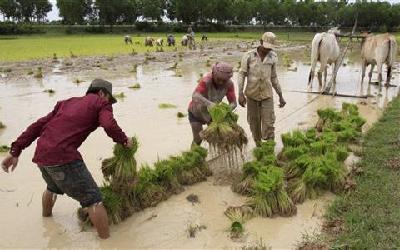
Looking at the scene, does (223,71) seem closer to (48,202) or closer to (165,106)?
(48,202)

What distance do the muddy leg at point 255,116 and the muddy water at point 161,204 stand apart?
35.5 inches

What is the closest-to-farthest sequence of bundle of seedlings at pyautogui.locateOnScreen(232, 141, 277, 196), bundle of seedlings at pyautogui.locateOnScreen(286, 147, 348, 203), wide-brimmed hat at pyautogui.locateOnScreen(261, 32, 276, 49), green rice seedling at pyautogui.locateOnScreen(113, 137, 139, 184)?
1. green rice seedling at pyautogui.locateOnScreen(113, 137, 139, 184)
2. bundle of seedlings at pyautogui.locateOnScreen(286, 147, 348, 203)
3. bundle of seedlings at pyautogui.locateOnScreen(232, 141, 277, 196)
4. wide-brimmed hat at pyautogui.locateOnScreen(261, 32, 276, 49)

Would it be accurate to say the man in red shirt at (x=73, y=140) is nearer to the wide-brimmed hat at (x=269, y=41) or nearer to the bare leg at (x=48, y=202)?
the bare leg at (x=48, y=202)

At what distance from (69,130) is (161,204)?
177cm

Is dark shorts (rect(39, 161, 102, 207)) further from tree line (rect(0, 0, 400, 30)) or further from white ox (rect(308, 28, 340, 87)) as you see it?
tree line (rect(0, 0, 400, 30))

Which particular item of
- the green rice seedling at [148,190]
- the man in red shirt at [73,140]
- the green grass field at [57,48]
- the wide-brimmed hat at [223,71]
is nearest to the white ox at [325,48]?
the wide-brimmed hat at [223,71]

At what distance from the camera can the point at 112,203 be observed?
5.00 metres

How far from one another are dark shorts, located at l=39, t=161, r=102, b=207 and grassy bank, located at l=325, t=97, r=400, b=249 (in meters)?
2.45

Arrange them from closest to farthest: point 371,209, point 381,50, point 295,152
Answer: point 371,209 → point 295,152 → point 381,50

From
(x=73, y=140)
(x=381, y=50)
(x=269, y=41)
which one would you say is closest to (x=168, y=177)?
(x=73, y=140)

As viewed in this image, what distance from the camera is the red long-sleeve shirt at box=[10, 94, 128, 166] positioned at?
14.2 ft

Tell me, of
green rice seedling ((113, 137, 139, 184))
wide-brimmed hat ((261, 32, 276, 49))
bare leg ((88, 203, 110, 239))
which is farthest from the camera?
wide-brimmed hat ((261, 32, 276, 49))

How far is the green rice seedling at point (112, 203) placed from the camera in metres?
4.97

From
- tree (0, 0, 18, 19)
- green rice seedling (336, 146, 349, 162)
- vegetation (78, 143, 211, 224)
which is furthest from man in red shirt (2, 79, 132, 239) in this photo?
tree (0, 0, 18, 19)
